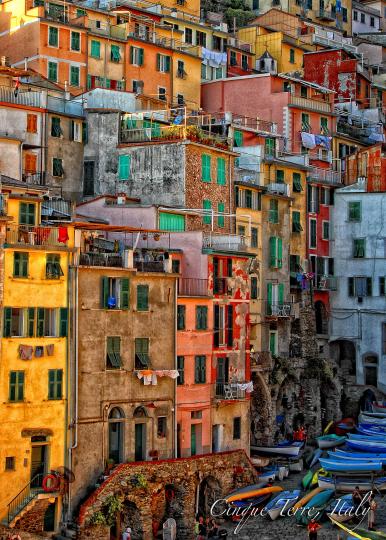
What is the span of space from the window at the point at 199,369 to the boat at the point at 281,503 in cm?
773

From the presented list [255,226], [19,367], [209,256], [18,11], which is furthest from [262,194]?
[19,367]

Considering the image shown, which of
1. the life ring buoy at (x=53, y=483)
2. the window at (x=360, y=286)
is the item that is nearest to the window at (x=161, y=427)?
the life ring buoy at (x=53, y=483)

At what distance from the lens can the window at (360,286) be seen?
310 feet

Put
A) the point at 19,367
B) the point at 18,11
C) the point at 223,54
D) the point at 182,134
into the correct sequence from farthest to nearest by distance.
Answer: the point at 223,54
the point at 18,11
the point at 182,134
the point at 19,367

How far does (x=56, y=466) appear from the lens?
60656 millimetres

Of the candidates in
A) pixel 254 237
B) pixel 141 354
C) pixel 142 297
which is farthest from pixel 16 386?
pixel 254 237

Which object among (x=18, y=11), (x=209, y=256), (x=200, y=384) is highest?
(x=18, y=11)

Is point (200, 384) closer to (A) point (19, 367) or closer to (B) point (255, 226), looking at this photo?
(A) point (19, 367)

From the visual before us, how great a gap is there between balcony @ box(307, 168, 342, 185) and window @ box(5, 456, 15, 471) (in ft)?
139

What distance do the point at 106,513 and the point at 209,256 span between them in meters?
16.6

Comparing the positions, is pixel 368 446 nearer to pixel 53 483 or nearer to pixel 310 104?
pixel 53 483

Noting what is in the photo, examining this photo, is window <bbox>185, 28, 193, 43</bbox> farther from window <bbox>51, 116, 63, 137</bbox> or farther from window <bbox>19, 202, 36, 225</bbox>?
window <bbox>19, 202, 36, 225</bbox>

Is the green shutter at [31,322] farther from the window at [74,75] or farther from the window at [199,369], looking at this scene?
the window at [74,75]

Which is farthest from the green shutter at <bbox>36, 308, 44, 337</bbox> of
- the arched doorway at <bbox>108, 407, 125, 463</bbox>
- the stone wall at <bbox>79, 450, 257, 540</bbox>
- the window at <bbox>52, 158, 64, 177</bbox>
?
the window at <bbox>52, 158, 64, 177</bbox>
